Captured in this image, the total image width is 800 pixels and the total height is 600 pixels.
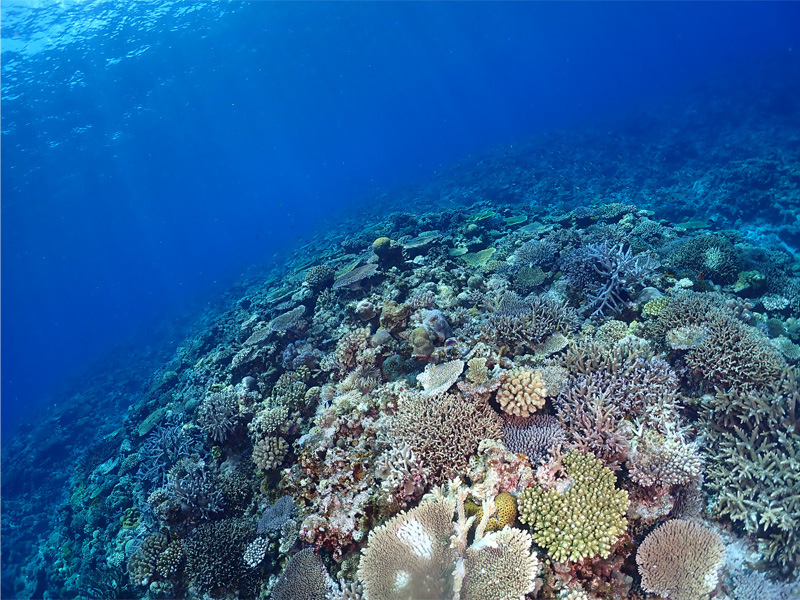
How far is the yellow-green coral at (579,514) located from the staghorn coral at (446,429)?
34.6 inches

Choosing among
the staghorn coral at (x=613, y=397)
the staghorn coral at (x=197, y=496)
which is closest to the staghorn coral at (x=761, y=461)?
the staghorn coral at (x=613, y=397)

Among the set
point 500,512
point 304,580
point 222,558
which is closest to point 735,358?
point 500,512

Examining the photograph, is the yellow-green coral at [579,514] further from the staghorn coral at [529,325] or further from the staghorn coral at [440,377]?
the staghorn coral at [529,325]

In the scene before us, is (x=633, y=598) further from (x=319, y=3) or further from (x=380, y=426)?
(x=319, y=3)

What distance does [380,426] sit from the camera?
5801mm

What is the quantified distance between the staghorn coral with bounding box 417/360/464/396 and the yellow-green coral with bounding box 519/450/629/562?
1787 millimetres

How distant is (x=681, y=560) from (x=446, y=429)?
262 centimetres

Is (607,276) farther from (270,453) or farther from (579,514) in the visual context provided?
(270,453)

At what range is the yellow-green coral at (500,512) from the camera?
4035 mm

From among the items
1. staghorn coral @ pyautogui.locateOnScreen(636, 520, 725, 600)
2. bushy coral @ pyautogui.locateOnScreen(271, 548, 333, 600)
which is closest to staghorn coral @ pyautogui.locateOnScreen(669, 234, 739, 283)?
staghorn coral @ pyautogui.locateOnScreen(636, 520, 725, 600)

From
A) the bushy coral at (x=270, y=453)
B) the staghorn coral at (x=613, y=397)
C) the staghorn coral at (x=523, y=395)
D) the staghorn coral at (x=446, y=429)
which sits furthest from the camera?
the bushy coral at (x=270, y=453)

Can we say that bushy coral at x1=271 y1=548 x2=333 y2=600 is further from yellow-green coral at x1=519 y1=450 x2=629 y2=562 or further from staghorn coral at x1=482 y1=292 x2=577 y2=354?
staghorn coral at x1=482 y1=292 x2=577 y2=354

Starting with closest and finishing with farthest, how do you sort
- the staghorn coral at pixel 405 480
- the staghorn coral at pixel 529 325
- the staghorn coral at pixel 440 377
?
the staghorn coral at pixel 405 480 → the staghorn coral at pixel 440 377 → the staghorn coral at pixel 529 325

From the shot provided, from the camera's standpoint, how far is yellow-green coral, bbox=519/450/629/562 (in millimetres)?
3627
